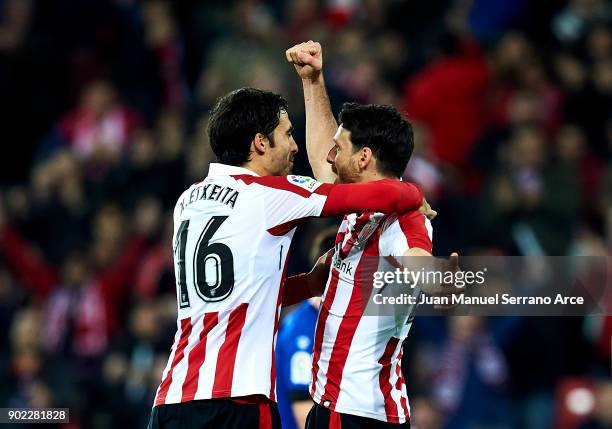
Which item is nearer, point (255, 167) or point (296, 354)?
point (255, 167)

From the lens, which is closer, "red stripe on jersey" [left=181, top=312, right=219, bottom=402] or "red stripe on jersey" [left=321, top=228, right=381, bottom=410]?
"red stripe on jersey" [left=181, top=312, right=219, bottom=402]

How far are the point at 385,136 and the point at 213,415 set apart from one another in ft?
4.46

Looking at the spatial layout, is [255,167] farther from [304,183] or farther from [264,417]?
[264,417]

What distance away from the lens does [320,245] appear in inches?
229

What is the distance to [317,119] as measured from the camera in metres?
5.36

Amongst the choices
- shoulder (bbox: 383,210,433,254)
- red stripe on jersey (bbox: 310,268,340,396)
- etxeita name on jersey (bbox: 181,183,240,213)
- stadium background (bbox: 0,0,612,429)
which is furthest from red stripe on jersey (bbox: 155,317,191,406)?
stadium background (bbox: 0,0,612,429)

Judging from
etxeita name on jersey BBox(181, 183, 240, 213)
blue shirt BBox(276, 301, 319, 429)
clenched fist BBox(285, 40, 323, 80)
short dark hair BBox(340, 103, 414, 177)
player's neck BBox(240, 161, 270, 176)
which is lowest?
blue shirt BBox(276, 301, 319, 429)

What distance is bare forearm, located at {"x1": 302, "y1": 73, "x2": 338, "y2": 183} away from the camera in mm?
5336

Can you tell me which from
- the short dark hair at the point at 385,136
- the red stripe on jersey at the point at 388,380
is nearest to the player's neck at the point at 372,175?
the short dark hair at the point at 385,136

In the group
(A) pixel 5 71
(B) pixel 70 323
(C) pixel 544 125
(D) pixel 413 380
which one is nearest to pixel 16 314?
(B) pixel 70 323

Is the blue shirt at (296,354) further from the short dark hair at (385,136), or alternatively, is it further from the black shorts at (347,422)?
the short dark hair at (385,136)

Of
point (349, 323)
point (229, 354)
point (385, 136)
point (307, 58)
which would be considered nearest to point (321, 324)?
point (349, 323)

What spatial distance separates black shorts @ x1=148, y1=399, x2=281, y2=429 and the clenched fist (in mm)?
1582

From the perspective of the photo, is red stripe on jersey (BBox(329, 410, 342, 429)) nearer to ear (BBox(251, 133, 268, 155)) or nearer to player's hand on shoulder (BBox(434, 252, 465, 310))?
player's hand on shoulder (BBox(434, 252, 465, 310))
